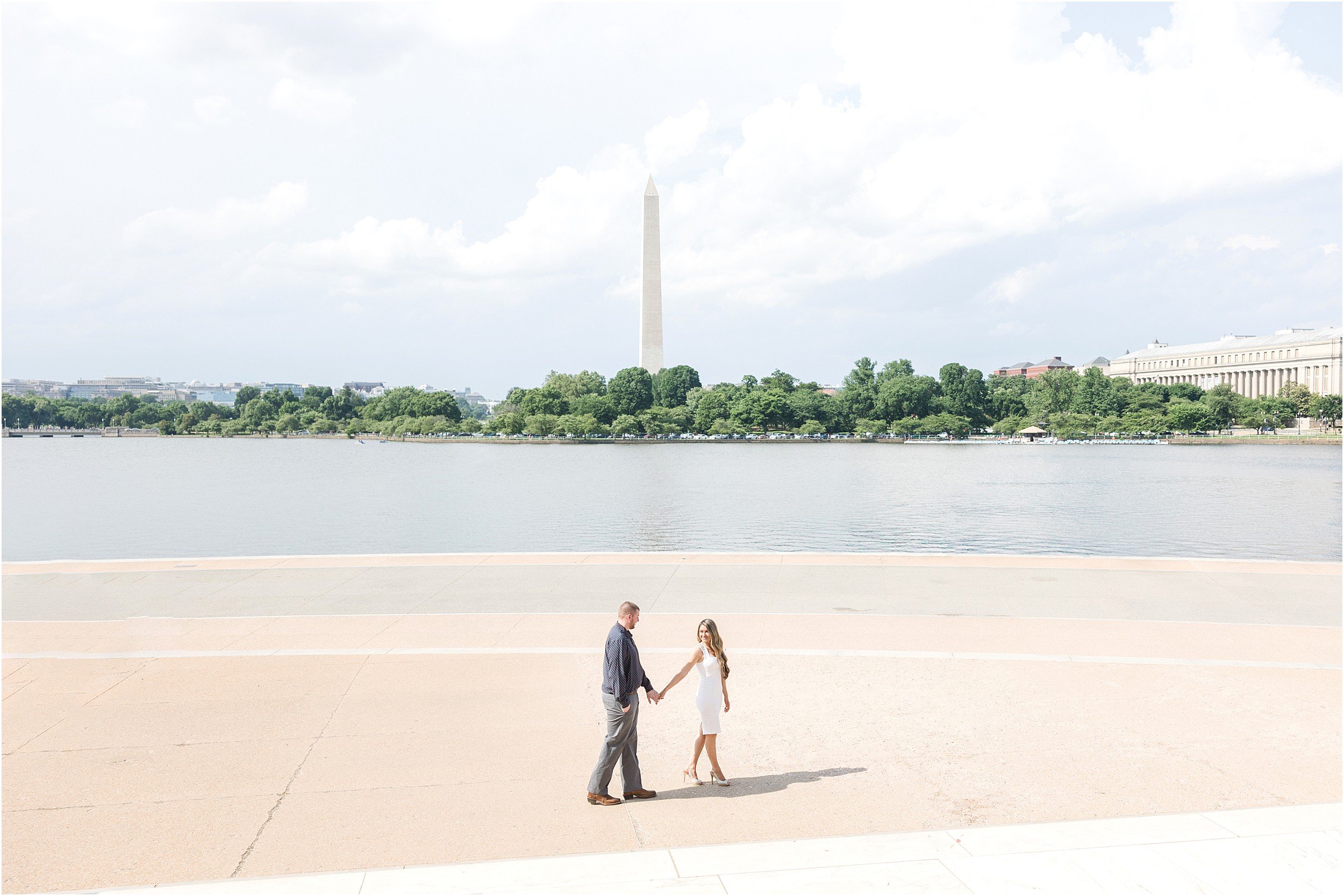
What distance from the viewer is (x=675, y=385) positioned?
157 m

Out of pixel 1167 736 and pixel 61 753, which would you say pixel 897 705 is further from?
pixel 61 753

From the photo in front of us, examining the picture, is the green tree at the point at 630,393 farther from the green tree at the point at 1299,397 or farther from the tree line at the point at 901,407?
the green tree at the point at 1299,397

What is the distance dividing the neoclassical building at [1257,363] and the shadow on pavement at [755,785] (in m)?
174

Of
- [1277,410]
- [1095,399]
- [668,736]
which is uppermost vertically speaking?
[1095,399]

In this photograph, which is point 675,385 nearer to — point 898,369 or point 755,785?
point 898,369

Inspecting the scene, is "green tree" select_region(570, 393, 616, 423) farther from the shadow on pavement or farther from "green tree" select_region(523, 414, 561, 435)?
the shadow on pavement

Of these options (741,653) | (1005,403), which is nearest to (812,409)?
(1005,403)

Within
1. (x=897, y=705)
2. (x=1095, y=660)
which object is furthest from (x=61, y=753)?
(x=1095, y=660)

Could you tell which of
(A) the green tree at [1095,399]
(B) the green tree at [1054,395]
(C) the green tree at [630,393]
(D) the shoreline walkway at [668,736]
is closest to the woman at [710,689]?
(D) the shoreline walkway at [668,736]

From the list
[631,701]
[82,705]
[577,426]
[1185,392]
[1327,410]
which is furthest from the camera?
[1185,392]

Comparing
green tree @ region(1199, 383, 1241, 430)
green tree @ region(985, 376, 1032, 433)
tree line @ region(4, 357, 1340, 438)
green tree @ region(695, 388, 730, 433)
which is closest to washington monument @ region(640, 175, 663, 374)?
tree line @ region(4, 357, 1340, 438)

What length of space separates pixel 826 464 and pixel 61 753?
80.5 m

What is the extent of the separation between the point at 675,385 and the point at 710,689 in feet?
492

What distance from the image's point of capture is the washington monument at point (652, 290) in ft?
357
